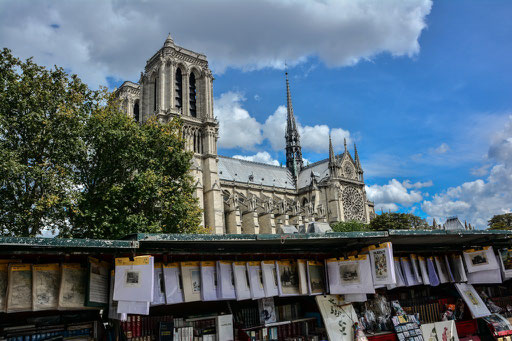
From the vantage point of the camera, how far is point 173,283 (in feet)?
22.3

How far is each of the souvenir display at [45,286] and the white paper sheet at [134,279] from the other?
0.86 metres

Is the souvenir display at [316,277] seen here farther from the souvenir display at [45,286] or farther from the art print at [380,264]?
the souvenir display at [45,286]

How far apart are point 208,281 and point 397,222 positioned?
4735 cm

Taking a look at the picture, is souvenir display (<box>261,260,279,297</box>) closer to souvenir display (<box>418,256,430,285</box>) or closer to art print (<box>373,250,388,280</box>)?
art print (<box>373,250,388,280</box>)

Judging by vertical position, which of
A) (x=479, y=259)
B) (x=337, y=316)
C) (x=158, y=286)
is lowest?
(x=337, y=316)

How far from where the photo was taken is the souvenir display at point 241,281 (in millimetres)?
7230

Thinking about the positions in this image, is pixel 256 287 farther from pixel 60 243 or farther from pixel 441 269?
pixel 441 269

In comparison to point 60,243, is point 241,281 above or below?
below

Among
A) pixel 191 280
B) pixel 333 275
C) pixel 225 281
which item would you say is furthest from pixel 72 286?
pixel 333 275

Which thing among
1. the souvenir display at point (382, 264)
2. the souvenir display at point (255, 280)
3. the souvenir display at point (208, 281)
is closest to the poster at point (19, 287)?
the souvenir display at point (208, 281)

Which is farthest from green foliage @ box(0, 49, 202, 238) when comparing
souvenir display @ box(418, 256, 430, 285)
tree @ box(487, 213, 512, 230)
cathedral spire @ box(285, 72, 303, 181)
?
cathedral spire @ box(285, 72, 303, 181)

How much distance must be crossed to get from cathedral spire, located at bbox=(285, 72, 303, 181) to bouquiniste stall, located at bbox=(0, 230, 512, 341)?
6436 centimetres

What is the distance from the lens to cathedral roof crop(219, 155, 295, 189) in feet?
204

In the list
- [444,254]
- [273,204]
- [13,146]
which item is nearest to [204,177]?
[273,204]
